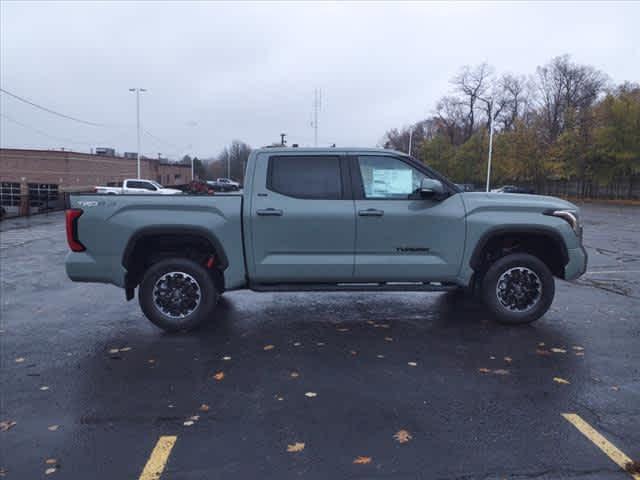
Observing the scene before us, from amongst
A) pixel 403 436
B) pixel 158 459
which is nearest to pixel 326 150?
pixel 403 436

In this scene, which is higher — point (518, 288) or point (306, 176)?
point (306, 176)

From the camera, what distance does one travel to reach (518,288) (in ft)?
19.6

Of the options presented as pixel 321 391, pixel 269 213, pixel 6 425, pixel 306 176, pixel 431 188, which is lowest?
pixel 6 425

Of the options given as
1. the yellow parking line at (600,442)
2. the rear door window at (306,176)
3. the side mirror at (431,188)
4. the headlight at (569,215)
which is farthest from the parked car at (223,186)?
the yellow parking line at (600,442)

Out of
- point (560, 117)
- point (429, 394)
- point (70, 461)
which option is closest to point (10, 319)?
point (70, 461)

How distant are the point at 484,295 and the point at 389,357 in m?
1.60

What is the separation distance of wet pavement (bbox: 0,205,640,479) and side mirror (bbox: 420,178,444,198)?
1.63m

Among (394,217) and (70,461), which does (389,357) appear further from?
(70,461)

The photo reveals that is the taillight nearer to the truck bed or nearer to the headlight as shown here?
the truck bed

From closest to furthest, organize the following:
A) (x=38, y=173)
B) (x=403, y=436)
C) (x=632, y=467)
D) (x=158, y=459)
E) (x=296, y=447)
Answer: (x=632, y=467) → (x=158, y=459) → (x=296, y=447) → (x=403, y=436) → (x=38, y=173)

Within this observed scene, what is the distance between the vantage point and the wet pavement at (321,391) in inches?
127

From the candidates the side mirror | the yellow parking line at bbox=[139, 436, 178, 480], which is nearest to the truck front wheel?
the side mirror

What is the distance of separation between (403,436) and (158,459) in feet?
5.44

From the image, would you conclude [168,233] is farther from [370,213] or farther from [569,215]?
[569,215]
